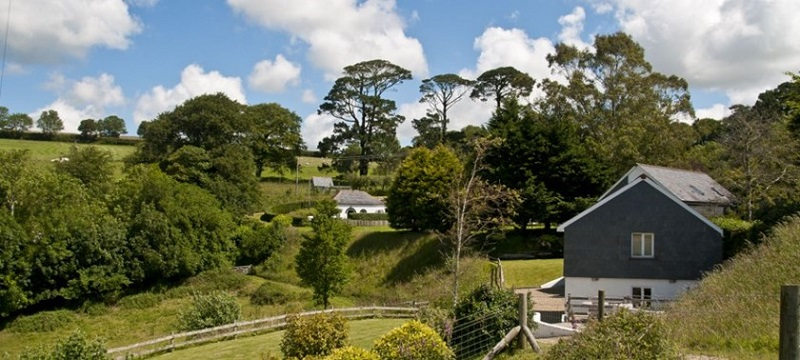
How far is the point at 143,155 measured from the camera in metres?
60.3

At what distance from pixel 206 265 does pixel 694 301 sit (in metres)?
32.6

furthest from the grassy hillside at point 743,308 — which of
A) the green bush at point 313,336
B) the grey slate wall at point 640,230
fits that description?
the grey slate wall at point 640,230

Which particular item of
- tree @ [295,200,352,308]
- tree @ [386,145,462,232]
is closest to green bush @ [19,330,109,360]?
tree @ [295,200,352,308]

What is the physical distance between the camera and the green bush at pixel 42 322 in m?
32.5

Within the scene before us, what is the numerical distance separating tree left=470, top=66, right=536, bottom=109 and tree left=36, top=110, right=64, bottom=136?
57.7 meters

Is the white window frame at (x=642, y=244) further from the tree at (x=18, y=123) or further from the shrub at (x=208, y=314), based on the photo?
the tree at (x=18, y=123)

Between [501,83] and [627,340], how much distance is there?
2250 inches

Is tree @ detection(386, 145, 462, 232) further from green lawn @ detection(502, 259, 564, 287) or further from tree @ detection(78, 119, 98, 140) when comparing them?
tree @ detection(78, 119, 98, 140)

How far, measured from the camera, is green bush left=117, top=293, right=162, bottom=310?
36.2 m

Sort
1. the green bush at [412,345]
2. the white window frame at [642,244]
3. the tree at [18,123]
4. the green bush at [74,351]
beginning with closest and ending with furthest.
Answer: the green bush at [412,345], the green bush at [74,351], the white window frame at [642,244], the tree at [18,123]

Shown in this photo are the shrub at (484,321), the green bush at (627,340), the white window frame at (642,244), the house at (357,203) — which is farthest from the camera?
the house at (357,203)

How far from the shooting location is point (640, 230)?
25125mm

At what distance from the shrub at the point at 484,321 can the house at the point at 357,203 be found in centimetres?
4180

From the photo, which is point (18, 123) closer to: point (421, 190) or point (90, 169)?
point (90, 169)
